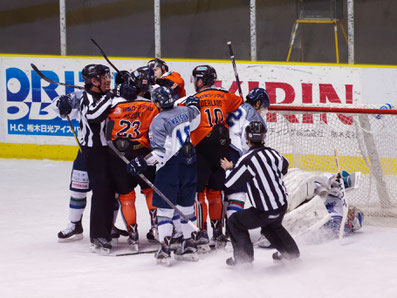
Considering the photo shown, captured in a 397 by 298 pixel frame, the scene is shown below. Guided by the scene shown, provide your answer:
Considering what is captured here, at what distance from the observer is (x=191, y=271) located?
494cm

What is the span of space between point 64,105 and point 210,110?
0.95 metres

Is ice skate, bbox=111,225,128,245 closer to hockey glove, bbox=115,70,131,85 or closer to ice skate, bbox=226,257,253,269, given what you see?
hockey glove, bbox=115,70,131,85

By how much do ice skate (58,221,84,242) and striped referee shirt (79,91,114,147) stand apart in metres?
0.65

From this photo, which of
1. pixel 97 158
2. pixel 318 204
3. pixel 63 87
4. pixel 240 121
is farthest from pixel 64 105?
pixel 63 87

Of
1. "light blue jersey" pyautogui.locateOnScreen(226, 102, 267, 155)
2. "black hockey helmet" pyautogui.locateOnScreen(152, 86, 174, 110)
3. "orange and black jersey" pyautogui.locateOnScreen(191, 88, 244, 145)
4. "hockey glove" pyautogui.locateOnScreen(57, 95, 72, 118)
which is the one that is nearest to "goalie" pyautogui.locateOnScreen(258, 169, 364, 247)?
"light blue jersey" pyautogui.locateOnScreen(226, 102, 267, 155)

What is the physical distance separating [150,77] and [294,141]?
1437 millimetres

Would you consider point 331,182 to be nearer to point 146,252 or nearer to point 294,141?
point 294,141

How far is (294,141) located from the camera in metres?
6.54

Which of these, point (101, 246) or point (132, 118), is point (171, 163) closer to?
point (132, 118)

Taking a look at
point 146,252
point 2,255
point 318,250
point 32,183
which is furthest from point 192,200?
point 32,183

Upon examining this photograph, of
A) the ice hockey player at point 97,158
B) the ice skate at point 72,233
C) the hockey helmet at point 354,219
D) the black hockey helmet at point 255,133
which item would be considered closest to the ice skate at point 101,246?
the ice hockey player at point 97,158

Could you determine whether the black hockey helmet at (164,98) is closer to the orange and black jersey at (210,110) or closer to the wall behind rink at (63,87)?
the orange and black jersey at (210,110)

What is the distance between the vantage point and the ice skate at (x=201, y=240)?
538cm

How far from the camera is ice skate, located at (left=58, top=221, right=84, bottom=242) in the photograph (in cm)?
586
